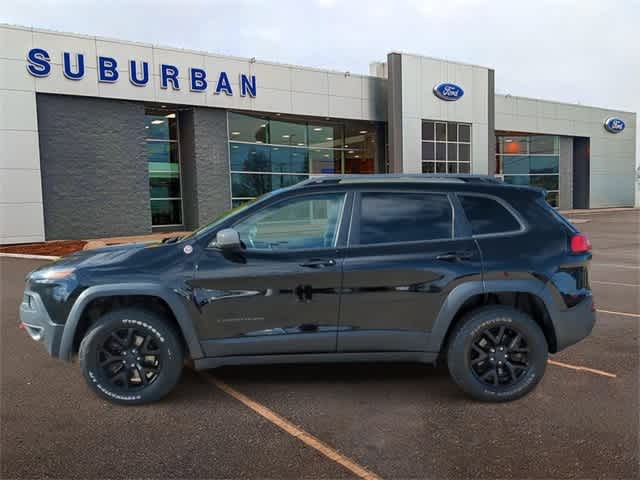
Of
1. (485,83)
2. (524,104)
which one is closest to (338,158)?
(485,83)

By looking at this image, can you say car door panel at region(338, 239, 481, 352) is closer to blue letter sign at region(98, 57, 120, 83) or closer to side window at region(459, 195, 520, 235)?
side window at region(459, 195, 520, 235)

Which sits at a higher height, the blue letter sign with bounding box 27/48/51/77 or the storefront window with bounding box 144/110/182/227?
the blue letter sign with bounding box 27/48/51/77

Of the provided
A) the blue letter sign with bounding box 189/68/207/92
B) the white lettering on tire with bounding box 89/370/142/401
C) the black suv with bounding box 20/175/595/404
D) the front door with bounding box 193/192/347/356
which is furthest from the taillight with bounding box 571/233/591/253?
the blue letter sign with bounding box 189/68/207/92

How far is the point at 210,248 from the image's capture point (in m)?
3.85

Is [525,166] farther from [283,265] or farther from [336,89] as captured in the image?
[283,265]

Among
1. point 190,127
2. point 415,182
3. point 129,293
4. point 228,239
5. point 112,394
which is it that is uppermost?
point 190,127

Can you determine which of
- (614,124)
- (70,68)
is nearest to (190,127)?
(70,68)

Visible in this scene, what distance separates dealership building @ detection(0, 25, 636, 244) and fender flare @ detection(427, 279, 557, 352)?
58.9 ft

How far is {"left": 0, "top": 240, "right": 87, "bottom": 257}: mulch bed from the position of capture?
587 inches

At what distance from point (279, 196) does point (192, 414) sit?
183 centimetres

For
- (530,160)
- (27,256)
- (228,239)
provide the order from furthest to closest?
1. (530,160)
2. (27,256)
3. (228,239)

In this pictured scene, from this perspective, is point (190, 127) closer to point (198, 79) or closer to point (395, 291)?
point (198, 79)

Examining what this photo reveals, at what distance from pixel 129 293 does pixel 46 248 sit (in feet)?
46.7

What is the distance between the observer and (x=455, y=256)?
3.87 meters
